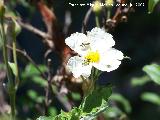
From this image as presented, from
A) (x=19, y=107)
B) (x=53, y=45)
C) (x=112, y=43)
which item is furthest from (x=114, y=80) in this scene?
(x=112, y=43)

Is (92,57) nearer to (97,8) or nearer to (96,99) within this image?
(96,99)

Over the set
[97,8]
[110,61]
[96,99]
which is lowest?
[96,99]

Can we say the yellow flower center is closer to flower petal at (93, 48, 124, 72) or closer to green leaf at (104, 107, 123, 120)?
flower petal at (93, 48, 124, 72)

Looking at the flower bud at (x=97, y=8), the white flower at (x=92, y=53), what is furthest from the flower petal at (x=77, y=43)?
the flower bud at (x=97, y=8)

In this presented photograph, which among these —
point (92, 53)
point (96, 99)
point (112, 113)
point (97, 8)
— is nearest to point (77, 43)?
point (92, 53)

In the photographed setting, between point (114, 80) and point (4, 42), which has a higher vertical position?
point (114, 80)

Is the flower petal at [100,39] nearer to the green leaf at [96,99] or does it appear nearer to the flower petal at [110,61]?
the flower petal at [110,61]

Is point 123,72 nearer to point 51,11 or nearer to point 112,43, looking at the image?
point 51,11
